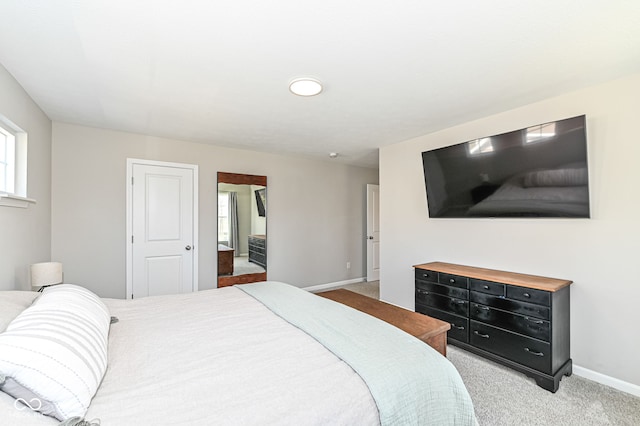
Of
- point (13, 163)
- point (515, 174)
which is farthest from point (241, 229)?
point (515, 174)

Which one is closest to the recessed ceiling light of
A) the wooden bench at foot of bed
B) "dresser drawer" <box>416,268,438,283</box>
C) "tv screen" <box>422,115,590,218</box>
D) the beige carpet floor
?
"tv screen" <box>422,115,590,218</box>

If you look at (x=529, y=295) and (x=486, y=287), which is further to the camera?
(x=486, y=287)

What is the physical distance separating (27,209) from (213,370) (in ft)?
8.43

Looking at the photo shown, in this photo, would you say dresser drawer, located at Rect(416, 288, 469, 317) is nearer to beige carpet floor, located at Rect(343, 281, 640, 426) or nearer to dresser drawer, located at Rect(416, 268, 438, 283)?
dresser drawer, located at Rect(416, 268, 438, 283)

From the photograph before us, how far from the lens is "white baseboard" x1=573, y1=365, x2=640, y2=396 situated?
86.4 inches

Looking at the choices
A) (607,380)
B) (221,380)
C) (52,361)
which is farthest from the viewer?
(607,380)

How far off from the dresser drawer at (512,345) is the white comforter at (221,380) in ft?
6.36

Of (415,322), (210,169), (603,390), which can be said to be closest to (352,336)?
(415,322)

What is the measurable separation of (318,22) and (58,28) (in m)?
1.45

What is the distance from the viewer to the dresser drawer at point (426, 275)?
3.05m

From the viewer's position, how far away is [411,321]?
7.00 ft

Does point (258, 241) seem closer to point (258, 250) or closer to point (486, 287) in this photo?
point (258, 250)

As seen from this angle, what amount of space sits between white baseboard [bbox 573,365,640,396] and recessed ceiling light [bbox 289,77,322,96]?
3141 millimetres

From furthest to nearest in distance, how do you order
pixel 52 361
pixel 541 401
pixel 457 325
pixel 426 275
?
pixel 426 275 → pixel 457 325 → pixel 541 401 → pixel 52 361
